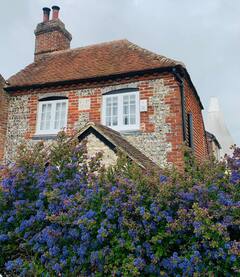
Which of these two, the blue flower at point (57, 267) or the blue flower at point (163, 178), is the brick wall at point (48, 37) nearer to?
the blue flower at point (163, 178)

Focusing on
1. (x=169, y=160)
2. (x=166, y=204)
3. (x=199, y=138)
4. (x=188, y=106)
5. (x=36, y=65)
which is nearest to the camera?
(x=166, y=204)

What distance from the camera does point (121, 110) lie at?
39.3 ft

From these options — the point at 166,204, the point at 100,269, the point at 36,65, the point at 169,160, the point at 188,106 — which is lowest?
the point at 100,269

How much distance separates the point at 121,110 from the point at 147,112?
98 cm

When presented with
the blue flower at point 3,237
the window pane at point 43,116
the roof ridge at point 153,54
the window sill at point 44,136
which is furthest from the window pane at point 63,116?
the blue flower at point 3,237

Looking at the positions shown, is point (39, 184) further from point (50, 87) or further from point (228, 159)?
point (50, 87)

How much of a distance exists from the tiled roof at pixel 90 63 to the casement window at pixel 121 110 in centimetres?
84

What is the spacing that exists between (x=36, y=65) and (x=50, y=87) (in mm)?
2503

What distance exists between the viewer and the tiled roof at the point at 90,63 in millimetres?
12266

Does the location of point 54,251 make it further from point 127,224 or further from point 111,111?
point 111,111

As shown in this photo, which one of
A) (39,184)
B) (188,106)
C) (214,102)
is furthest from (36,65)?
(214,102)

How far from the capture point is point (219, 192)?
173 inches

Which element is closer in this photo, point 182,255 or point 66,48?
point 182,255

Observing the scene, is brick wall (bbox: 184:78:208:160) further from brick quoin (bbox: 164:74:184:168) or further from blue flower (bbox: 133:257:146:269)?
blue flower (bbox: 133:257:146:269)
